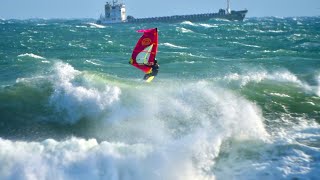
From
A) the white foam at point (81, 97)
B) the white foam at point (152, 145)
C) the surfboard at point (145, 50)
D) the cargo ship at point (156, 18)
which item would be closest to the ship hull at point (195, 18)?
the cargo ship at point (156, 18)

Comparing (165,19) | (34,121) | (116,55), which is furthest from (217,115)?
(165,19)

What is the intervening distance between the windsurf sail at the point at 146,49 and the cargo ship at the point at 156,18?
94.5 meters

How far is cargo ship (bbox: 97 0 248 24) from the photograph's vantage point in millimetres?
107000

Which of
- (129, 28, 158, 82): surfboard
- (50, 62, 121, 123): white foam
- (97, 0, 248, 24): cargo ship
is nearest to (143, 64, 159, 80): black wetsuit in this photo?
(129, 28, 158, 82): surfboard

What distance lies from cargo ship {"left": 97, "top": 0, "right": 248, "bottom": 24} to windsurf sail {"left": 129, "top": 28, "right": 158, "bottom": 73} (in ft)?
310

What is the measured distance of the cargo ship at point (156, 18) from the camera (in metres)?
107

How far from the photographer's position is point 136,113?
13.6m

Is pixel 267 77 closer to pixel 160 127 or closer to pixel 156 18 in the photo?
pixel 160 127

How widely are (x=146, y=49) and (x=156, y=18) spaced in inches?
3878

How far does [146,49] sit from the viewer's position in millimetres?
12820

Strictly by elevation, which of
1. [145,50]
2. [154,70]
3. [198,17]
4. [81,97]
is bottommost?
[81,97]

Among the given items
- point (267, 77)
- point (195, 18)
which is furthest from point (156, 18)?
point (267, 77)

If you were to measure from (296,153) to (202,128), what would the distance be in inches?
113

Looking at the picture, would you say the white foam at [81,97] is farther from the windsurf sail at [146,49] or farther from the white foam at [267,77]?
the white foam at [267,77]
